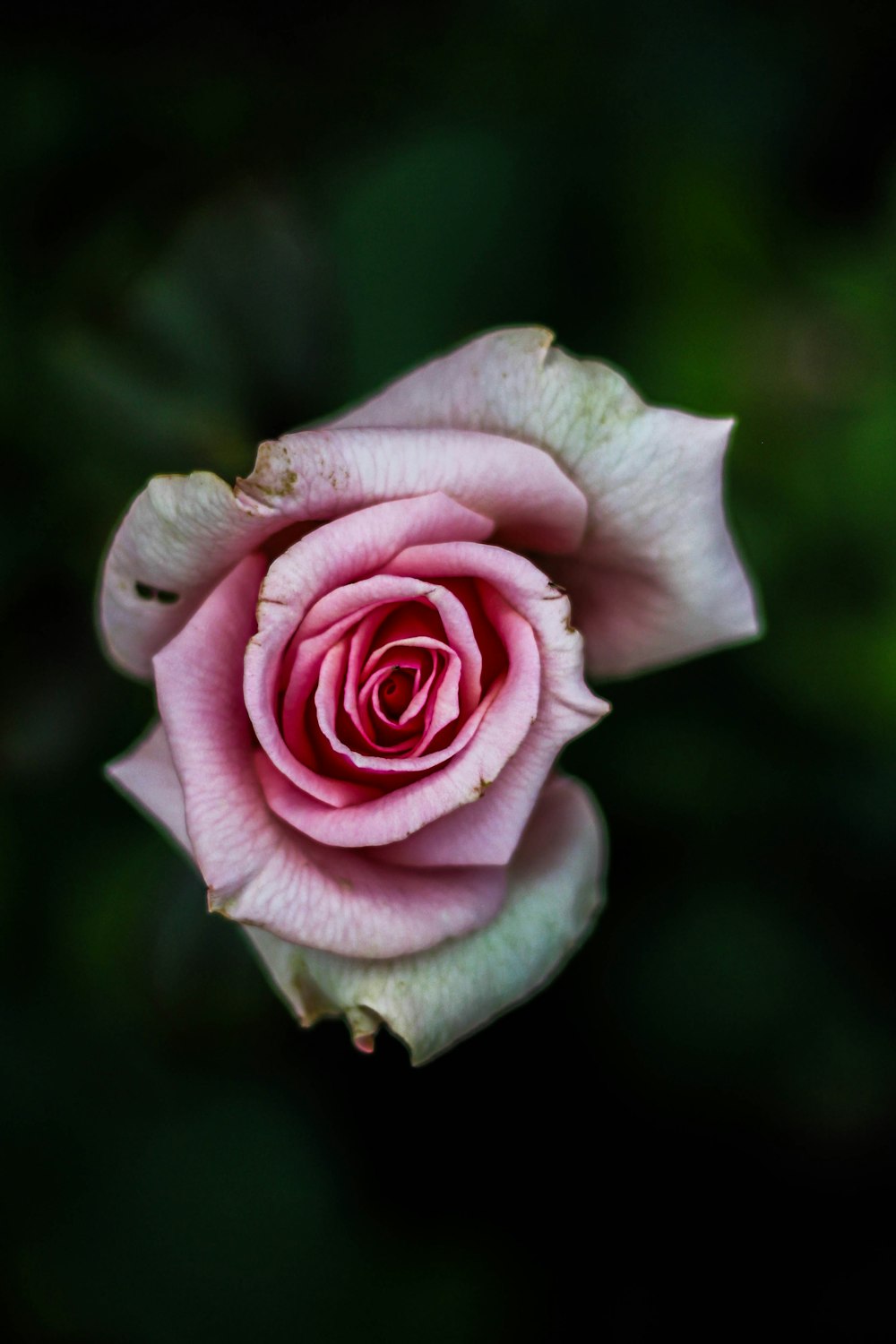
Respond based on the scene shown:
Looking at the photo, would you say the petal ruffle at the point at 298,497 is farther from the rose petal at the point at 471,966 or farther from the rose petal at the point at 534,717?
the rose petal at the point at 471,966

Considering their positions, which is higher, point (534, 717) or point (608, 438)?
point (608, 438)

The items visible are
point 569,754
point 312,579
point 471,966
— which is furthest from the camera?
point 569,754

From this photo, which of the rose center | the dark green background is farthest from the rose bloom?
the dark green background

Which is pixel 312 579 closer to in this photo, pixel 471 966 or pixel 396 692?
pixel 396 692

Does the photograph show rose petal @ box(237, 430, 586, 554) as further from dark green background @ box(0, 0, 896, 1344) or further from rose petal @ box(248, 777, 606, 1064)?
dark green background @ box(0, 0, 896, 1344)

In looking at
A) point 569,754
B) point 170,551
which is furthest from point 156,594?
point 569,754

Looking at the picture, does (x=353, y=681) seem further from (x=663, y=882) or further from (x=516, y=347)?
(x=663, y=882)

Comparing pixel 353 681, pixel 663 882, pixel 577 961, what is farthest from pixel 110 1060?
pixel 353 681
